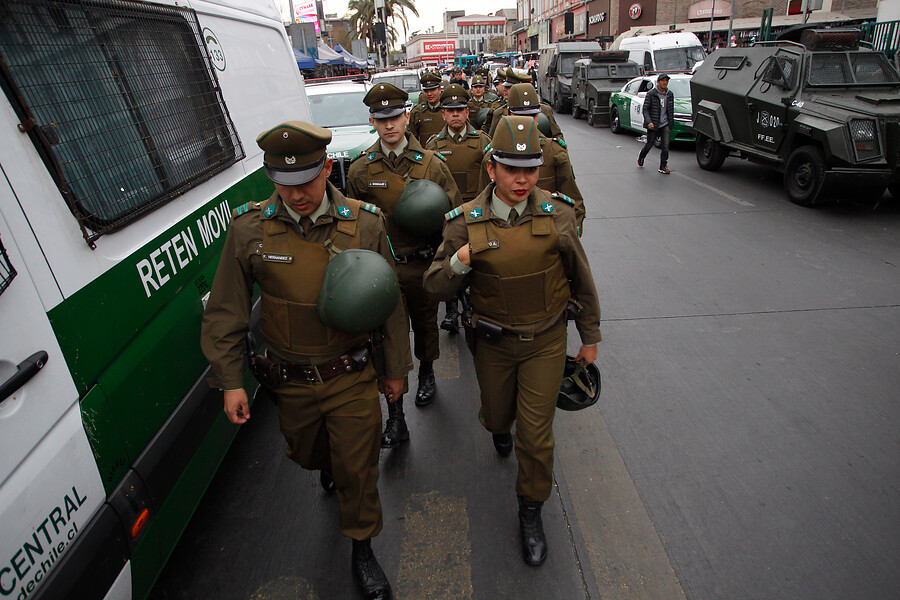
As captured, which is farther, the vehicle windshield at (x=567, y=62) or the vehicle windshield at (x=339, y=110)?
the vehicle windshield at (x=567, y=62)

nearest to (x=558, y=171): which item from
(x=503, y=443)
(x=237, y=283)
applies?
(x=503, y=443)

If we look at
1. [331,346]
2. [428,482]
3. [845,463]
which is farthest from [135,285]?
[845,463]

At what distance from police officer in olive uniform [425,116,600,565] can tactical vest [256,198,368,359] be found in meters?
0.51

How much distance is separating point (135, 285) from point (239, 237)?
408 millimetres

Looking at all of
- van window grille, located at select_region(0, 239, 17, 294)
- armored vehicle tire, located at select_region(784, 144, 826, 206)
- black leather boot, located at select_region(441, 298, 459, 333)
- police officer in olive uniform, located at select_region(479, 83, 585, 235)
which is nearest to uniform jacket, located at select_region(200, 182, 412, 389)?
van window grille, located at select_region(0, 239, 17, 294)

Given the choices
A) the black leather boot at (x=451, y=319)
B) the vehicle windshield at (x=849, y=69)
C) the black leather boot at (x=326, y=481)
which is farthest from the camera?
the vehicle windshield at (x=849, y=69)

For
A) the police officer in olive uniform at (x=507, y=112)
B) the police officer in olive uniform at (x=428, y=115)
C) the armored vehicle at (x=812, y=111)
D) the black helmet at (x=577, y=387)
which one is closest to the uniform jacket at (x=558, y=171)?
the police officer in olive uniform at (x=507, y=112)

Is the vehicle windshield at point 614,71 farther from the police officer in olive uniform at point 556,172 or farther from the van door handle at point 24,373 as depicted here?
the van door handle at point 24,373

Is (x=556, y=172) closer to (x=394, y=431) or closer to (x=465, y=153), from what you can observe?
(x=465, y=153)

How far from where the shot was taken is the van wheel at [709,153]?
34.7 ft

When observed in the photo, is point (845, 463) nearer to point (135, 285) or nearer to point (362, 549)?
point (362, 549)

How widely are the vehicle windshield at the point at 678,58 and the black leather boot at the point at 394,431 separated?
17.6 meters

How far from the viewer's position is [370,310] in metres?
2.06

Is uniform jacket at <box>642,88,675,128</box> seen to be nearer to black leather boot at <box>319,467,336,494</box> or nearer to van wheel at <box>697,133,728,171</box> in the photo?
van wheel at <box>697,133,728,171</box>
